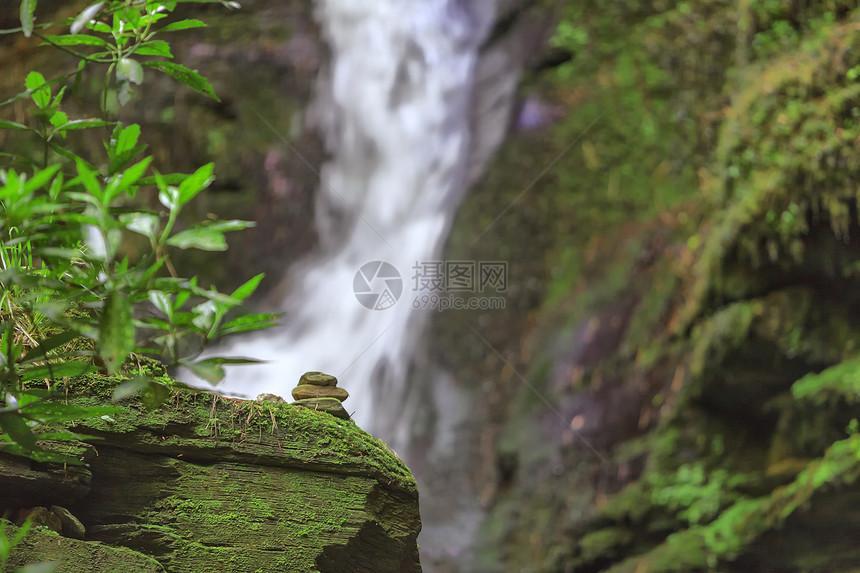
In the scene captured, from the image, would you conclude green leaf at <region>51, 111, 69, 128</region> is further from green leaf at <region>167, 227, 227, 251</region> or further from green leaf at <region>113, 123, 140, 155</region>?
green leaf at <region>167, 227, 227, 251</region>

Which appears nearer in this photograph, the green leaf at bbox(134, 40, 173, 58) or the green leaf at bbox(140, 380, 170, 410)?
the green leaf at bbox(140, 380, 170, 410)

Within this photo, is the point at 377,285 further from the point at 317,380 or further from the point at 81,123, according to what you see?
the point at 81,123

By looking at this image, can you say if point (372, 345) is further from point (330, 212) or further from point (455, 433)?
point (330, 212)

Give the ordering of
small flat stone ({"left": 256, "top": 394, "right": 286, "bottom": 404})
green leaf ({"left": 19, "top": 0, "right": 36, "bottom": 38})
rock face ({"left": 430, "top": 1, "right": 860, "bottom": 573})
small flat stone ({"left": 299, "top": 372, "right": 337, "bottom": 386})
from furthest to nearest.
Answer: rock face ({"left": 430, "top": 1, "right": 860, "bottom": 573}), small flat stone ({"left": 299, "top": 372, "right": 337, "bottom": 386}), small flat stone ({"left": 256, "top": 394, "right": 286, "bottom": 404}), green leaf ({"left": 19, "top": 0, "right": 36, "bottom": 38})

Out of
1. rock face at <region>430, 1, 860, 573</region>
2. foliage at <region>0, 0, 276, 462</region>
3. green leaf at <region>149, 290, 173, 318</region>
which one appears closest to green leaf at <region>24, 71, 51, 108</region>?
foliage at <region>0, 0, 276, 462</region>

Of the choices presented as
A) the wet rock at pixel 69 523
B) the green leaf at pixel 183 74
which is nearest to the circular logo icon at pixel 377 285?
the wet rock at pixel 69 523

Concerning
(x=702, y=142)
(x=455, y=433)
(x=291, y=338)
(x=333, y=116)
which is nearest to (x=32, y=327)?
(x=455, y=433)

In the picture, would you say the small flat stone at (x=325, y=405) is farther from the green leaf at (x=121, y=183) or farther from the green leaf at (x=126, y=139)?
the green leaf at (x=121, y=183)

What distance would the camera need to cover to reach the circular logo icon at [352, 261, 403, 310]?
607 centimetres

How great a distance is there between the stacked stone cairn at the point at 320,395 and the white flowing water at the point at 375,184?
3.57 metres

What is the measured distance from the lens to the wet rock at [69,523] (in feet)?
4.57

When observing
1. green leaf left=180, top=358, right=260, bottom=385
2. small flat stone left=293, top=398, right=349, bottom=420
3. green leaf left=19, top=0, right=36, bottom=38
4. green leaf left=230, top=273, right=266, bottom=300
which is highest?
green leaf left=19, top=0, right=36, bottom=38

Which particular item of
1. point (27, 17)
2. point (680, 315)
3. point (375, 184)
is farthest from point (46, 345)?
point (375, 184)

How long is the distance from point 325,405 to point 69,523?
2.04 ft
